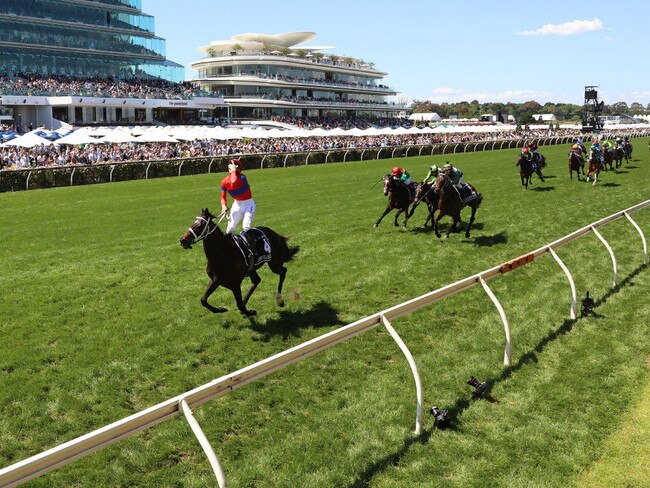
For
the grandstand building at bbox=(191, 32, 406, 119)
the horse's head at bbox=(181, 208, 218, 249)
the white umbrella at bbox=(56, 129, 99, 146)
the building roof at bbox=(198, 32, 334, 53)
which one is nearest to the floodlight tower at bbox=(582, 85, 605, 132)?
the grandstand building at bbox=(191, 32, 406, 119)

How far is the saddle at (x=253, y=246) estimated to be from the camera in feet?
24.5

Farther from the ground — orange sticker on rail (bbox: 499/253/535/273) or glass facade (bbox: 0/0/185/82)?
glass facade (bbox: 0/0/185/82)

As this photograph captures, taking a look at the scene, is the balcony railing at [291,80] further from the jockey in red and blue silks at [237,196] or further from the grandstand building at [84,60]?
the jockey in red and blue silks at [237,196]

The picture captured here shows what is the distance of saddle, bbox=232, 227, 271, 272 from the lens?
7.47 meters

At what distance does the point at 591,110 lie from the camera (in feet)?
249

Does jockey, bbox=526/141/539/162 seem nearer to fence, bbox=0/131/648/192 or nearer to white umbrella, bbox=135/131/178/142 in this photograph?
fence, bbox=0/131/648/192

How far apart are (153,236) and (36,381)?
7.49 meters

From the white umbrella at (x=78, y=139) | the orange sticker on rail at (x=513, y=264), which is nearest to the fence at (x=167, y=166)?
the white umbrella at (x=78, y=139)

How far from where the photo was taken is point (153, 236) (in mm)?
13250

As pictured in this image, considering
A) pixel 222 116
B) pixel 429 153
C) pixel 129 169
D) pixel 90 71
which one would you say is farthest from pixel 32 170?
pixel 222 116

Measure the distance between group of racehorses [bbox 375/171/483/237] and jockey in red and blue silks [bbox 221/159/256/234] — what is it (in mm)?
4920

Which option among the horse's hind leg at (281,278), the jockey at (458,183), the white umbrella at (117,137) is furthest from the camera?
the white umbrella at (117,137)

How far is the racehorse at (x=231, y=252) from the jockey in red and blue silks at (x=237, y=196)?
1.26 ft

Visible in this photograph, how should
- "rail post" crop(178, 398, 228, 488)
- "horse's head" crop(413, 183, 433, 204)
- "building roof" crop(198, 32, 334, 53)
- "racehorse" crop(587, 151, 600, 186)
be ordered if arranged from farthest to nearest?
"building roof" crop(198, 32, 334, 53), "racehorse" crop(587, 151, 600, 186), "horse's head" crop(413, 183, 433, 204), "rail post" crop(178, 398, 228, 488)
